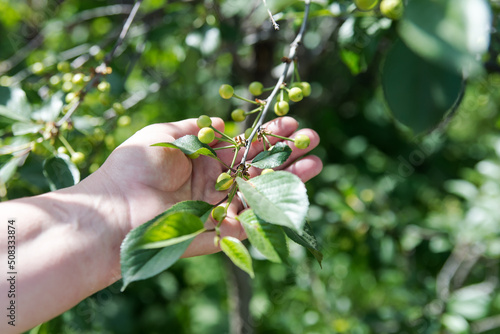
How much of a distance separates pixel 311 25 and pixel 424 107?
4.21ft

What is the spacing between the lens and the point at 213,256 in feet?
10.6

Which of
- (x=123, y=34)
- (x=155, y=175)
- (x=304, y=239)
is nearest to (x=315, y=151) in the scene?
(x=123, y=34)

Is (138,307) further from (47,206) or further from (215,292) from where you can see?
(47,206)

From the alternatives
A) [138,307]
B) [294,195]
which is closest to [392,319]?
[294,195]

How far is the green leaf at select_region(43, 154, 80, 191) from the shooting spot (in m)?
0.99

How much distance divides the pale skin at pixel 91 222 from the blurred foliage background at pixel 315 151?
0.10 metres

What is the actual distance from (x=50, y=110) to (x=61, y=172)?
0.86 ft

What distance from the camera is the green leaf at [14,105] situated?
3.72ft

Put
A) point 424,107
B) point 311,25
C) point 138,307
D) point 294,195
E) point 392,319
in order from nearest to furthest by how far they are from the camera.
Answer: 1. point 424,107
2. point 294,195
3. point 311,25
4. point 392,319
5. point 138,307

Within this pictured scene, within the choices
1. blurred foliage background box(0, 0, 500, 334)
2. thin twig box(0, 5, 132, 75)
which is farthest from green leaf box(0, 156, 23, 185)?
thin twig box(0, 5, 132, 75)

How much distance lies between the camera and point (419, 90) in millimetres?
454

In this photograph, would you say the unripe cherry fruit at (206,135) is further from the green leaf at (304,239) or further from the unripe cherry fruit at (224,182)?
the green leaf at (304,239)

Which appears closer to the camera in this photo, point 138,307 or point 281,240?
point 281,240

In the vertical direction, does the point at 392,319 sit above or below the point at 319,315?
above
